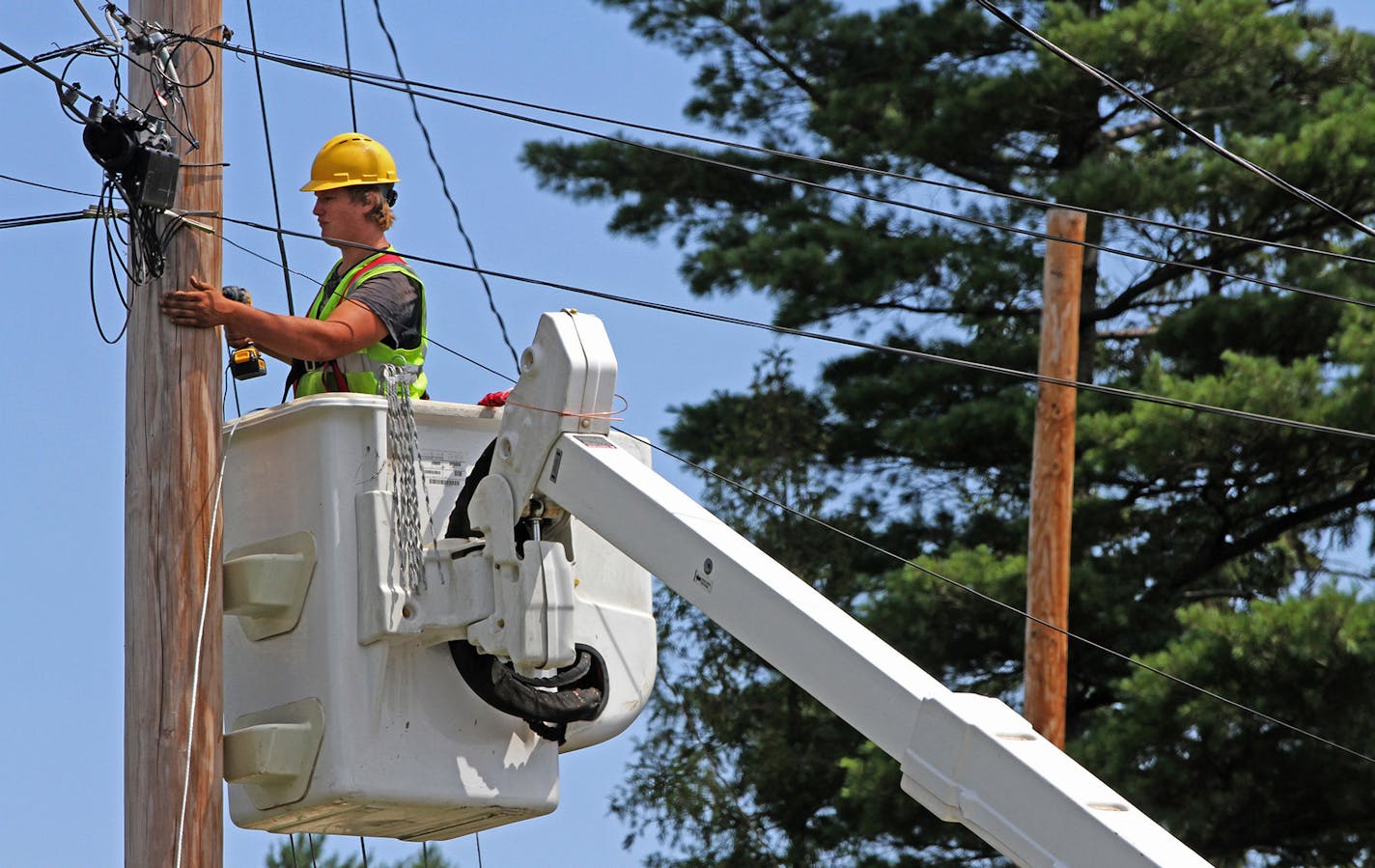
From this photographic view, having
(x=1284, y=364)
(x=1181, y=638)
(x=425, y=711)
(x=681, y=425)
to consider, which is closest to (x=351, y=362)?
(x=425, y=711)

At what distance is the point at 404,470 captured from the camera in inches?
237

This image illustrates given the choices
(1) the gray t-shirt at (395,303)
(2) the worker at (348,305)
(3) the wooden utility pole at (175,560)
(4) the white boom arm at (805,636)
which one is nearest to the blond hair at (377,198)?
(2) the worker at (348,305)

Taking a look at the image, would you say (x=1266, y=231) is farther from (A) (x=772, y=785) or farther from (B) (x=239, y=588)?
(B) (x=239, y=588)

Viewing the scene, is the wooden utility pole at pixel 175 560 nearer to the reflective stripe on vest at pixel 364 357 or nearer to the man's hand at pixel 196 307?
the man's hand at pixel 196 307

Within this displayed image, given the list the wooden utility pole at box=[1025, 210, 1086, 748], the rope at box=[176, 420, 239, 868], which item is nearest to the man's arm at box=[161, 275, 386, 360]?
the rope at box=[176, 420, 239, 868]

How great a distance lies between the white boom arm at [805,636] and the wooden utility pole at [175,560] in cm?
79

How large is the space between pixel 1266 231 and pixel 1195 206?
2.40 ft

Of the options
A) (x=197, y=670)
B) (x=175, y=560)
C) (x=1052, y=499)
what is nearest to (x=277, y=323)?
(x=175, y=560)

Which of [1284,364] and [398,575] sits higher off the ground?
[1284,364]

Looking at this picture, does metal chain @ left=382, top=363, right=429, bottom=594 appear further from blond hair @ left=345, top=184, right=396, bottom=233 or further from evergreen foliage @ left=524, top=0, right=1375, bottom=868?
evergreen foliage @ left=524, top=0, right=1375, bottom=868

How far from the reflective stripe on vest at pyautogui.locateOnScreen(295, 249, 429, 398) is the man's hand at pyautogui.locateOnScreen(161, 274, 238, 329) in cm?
43

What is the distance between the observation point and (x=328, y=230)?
6.52 metres

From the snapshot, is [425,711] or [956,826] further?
[956,826]

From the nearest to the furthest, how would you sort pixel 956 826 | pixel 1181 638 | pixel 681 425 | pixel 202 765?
pixel 202 765 → pixel 1181 638 → pixel 956 826 → pixel 681 425
